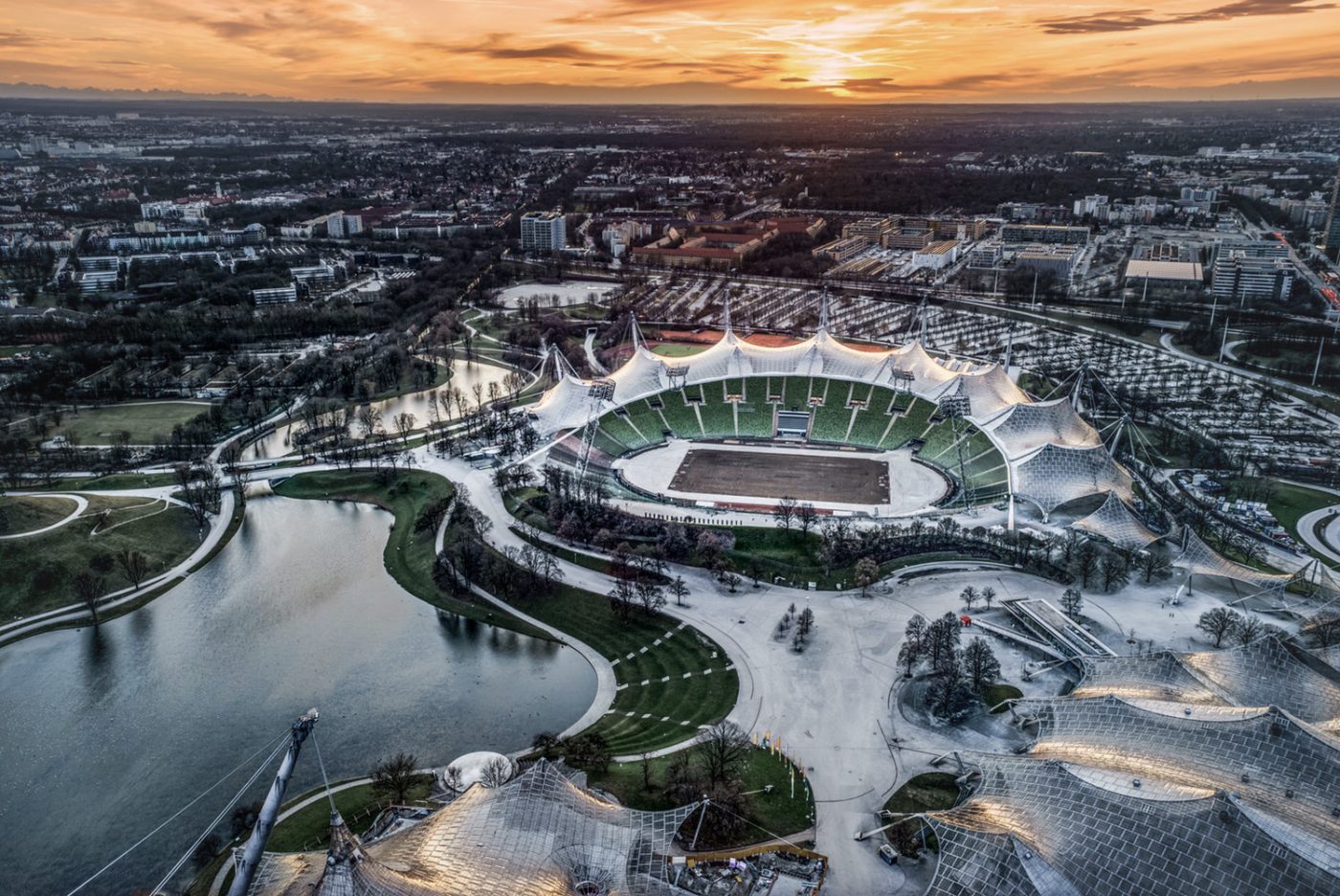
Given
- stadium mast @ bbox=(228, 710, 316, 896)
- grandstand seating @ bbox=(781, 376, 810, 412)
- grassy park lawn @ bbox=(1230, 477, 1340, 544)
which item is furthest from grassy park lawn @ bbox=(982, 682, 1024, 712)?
grandstand seating @ bbox=(781, 376, 810, 412)

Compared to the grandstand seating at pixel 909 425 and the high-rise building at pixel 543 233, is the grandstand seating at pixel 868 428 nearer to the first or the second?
the grandstand seating at pixel 909 425

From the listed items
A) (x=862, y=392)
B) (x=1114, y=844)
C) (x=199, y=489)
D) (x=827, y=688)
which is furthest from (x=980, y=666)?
(x=199, y=489)

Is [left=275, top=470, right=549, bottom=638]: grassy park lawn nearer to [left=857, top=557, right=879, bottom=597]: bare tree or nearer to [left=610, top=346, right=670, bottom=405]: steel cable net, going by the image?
[left=610, top=346, right=670, bottom=405]: steel cable net

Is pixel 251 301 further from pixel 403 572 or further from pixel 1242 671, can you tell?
pixel 1242 671

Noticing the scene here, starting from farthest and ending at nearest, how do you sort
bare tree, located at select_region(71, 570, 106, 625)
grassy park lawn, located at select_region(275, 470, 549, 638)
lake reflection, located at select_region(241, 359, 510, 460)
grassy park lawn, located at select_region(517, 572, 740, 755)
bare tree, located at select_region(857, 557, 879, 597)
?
1. lake reflection, located at select_region(241, 359, 510, 460)
2. grassy park lawn, located at select_region(275, 470, 549, 638)
3. bare tree, located at select_region(71, 570, 106, 625)
4. bare tree, located at select_region(857, 557, 879, 597)
5. grassy park lawn, located at select_region(517, 572, 740, 755)

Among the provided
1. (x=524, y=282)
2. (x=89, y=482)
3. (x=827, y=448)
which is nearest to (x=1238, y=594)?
(x=827, y=448)

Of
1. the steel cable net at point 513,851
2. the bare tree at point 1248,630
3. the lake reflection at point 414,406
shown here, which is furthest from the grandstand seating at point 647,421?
the steel cable net at point 513,851
